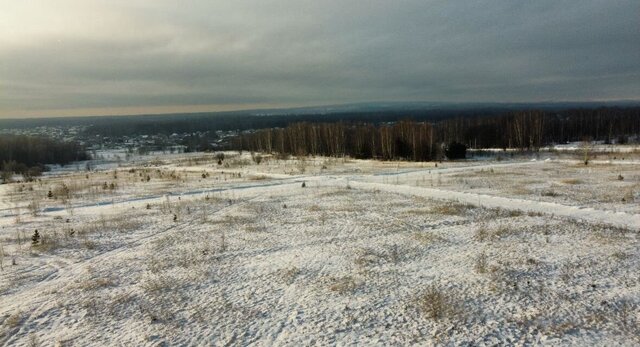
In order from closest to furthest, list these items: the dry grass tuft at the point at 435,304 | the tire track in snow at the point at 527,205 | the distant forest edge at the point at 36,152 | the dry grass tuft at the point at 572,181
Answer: the dry grass tuft at the point at 435,304 < the tire track in snow at the point at 527,205 < the dry grass tuft at the point at 572,181 < the distant forest edge at the point at 36,152

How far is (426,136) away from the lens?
61.5m

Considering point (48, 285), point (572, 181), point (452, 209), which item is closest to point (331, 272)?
point (48, 285)

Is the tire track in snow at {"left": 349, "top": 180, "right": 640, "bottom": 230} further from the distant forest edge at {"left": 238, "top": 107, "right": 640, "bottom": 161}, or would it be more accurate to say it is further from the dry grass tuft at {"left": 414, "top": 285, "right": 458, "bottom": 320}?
the distant forest edge at {"left": 238, "top": 107, "right": 640, "bottom": 161}

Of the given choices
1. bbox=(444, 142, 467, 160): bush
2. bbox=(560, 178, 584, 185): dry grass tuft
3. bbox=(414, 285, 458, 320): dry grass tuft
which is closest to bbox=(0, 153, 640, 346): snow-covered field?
bbox=(414, 285, 458, 320): dry grass tuft

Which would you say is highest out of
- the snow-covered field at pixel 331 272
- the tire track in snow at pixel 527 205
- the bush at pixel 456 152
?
the snow-covered field at pixel 331 272

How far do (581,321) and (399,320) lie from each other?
11.8 feet

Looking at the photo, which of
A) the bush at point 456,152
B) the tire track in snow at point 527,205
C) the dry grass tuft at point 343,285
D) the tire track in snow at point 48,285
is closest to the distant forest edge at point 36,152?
the bush at point 456,152

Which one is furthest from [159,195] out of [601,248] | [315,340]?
[601,248]

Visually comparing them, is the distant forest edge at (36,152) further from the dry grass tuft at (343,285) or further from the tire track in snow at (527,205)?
the dry grass tuft at (343,285)

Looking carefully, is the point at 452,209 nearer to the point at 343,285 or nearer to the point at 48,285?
the point at 343,285

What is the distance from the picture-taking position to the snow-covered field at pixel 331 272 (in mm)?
8375

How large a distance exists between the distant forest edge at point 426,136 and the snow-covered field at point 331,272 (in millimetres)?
39909

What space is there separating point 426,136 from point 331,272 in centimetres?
5269

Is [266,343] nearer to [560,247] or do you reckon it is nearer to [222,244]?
[222,244]
